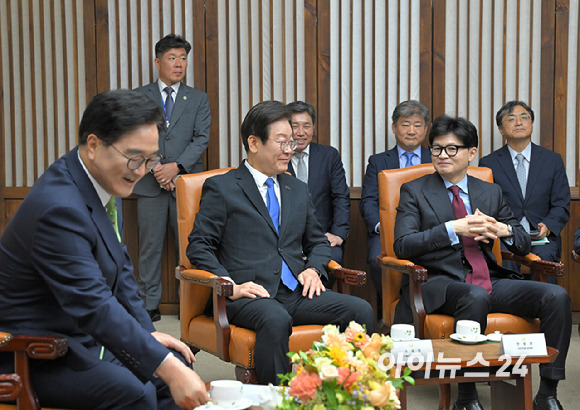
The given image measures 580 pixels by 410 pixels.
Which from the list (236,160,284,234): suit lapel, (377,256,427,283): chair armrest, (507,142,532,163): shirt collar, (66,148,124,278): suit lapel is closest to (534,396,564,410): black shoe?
(377,256,427,283): chair armrest

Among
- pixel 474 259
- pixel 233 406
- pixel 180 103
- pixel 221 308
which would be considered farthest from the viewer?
pixel 180 103

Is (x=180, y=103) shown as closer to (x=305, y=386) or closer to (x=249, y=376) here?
(x=249, y=376)

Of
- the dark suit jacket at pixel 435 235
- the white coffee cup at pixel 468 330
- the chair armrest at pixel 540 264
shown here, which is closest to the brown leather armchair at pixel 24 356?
the white coffee cup at pixel 468 330

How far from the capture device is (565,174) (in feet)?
16.6

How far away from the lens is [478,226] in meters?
3.59

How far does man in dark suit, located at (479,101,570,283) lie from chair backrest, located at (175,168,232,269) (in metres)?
2.37

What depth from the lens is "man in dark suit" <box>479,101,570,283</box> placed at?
16.4ft

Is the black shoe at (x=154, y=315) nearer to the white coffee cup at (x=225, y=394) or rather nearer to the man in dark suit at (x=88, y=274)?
the man in dark suit at (x=88, y=274)

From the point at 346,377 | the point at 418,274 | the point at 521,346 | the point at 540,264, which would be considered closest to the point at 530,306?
the point at 540,264

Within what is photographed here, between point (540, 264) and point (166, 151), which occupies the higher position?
point (166, 151)

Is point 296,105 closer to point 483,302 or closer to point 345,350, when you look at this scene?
point 483,302

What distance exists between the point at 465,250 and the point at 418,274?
15.1 inches

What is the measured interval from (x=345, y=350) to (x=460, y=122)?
2372 millimetres

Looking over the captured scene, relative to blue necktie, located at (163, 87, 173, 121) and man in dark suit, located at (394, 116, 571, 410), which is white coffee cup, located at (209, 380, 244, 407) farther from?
blue necktie, located at (163, 87, 173, 121)
